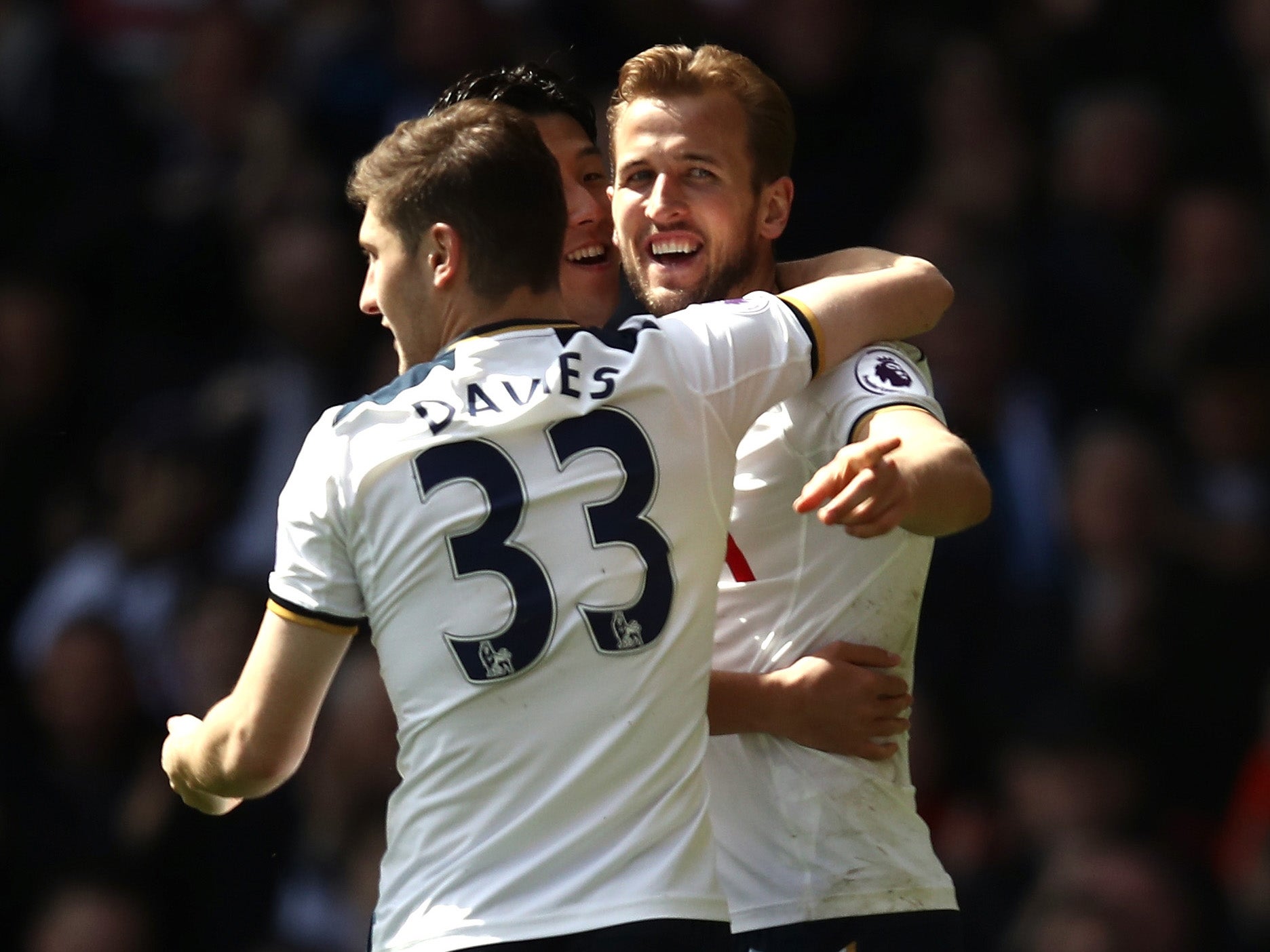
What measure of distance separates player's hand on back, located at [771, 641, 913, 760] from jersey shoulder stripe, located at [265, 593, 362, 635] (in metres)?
0.85

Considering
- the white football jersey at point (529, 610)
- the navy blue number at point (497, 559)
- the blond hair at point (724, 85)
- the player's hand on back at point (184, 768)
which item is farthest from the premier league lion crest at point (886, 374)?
the player's hand on back at point (184, 768)

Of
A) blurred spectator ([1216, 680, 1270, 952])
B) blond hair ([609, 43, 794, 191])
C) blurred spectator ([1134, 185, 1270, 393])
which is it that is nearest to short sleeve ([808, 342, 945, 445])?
blond hair ([609, 43, 794, 191])

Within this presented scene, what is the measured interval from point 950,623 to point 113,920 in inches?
122

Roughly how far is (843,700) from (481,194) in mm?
1132

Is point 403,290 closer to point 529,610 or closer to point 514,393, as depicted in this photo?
point 514,393

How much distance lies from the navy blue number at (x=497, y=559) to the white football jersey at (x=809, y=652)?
0.72 metres

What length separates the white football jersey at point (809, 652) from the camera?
359 cm

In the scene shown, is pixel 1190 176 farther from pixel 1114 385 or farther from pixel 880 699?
pixel 880 699

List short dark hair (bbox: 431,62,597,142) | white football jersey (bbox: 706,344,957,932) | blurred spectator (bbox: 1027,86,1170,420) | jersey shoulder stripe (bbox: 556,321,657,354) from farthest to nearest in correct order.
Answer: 1. blurred spectator (bbox: 1027,86,1170,420)
2. short dark hair (bbox: 431,62,597,142)
3. white football jersey (bbox: 706,344,957,932)
4. jersey shoulder stripe (bbox: 556,321,657,354)

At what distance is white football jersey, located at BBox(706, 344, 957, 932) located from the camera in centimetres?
359

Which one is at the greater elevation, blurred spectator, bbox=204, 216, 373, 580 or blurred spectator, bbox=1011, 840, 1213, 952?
blurred spectator, bbox=204, 216, 373, 580

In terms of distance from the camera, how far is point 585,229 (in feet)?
14.2

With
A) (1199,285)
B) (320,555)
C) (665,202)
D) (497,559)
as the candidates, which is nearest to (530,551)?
(497,559)

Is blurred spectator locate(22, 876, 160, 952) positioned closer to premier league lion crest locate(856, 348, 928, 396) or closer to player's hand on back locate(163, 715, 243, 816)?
player's hand on back locate(163, 715, 243, 816)
